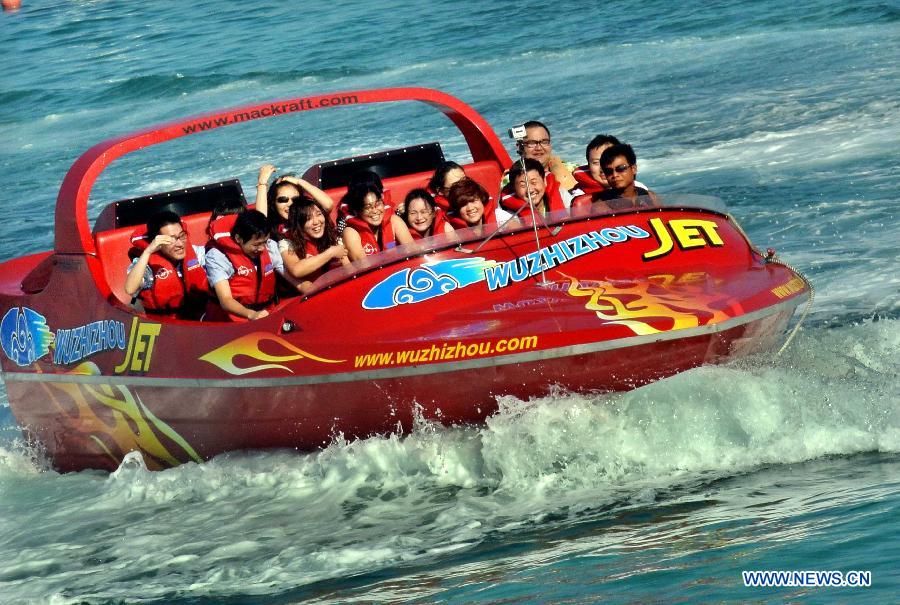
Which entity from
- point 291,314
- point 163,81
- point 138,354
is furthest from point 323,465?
point 163,81

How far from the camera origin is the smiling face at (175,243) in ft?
21.6

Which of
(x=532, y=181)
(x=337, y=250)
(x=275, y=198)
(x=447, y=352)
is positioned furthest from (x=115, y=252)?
(x=447, y=352)

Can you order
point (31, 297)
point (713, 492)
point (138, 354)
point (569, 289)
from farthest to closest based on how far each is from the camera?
point (31, 297) → point (138, 354) → point (569, 289) → point (713, 492)

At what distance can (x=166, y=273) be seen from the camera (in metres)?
6.64

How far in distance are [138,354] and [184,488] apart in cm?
75

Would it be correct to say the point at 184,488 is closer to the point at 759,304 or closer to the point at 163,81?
A: the point at 759,304

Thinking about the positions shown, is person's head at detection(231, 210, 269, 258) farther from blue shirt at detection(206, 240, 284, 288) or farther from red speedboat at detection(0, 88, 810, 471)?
red speedboat at detection(0, 88, 810, 471)

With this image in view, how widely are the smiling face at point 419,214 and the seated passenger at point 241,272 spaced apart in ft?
2.45

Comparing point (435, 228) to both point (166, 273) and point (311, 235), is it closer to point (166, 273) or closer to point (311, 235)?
point (311, 235)

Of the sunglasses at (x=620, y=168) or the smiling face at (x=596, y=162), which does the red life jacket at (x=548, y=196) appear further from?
the sunglasses at (x=620, y=168)

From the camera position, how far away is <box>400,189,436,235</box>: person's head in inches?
248

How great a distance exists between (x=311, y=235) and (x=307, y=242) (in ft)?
0.17

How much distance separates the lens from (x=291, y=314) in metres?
5.76

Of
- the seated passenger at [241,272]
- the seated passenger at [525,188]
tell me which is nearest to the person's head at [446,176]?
the seated passenger at [525,188]
